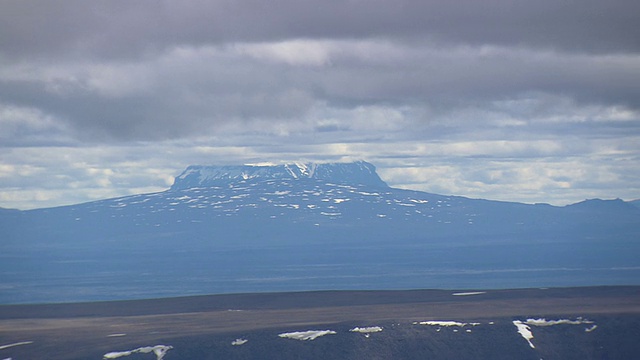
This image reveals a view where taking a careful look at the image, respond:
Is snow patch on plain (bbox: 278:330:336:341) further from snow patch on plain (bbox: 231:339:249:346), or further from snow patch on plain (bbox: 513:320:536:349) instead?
snow patch on plain (bbox: 513:320:536:349)

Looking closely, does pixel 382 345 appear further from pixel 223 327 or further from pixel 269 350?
pixel 223 327

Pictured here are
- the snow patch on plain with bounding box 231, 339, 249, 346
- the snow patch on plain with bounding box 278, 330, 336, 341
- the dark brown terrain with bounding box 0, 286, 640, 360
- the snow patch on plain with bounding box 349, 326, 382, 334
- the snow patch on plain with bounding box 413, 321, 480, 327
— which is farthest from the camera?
the snow patch on plain with bounding box 413, 321, 480, 327

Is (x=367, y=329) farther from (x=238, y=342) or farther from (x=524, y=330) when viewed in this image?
(x=524, y=330)

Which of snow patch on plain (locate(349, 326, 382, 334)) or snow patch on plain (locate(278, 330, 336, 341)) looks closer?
snow patch on plain (locate(278, 330, 336, 341))

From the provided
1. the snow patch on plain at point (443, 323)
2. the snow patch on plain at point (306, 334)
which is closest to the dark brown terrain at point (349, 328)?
the snow patch on plain at point (443, 323)

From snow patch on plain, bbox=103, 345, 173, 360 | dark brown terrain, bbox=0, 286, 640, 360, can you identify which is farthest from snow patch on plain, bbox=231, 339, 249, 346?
snow patch on plain, bbox=103, 345, 173, 360

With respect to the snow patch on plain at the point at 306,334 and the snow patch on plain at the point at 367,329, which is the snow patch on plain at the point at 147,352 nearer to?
the snow patch on plain at the point at 306,334

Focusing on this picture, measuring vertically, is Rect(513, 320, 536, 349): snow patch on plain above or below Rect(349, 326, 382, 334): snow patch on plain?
below
